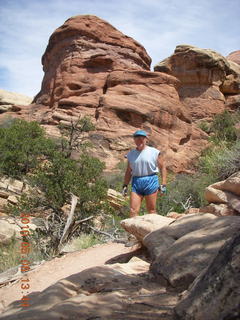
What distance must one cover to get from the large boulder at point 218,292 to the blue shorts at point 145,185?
2.81m

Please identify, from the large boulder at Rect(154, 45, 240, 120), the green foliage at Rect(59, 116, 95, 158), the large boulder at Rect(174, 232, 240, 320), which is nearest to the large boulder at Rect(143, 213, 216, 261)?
the large boulder at Rect(174, 232, 240, 320)

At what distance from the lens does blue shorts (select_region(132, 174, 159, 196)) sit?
14.7 ft

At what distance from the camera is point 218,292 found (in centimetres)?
142

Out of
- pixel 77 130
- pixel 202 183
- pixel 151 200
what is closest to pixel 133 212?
pixel 151 200

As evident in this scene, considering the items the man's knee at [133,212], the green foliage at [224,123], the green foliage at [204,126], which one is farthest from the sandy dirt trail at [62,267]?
the green foliage at [204,126]

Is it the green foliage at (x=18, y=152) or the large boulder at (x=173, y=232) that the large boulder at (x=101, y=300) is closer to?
the large boulder at (x=173, y=232)

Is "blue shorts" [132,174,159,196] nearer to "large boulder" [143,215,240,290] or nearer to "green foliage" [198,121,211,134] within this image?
"large boulder" [143,215,240,290]

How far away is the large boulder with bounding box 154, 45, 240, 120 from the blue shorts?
997 inches

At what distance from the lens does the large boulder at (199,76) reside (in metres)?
27.7

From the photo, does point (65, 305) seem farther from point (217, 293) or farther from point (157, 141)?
point (157, 141)

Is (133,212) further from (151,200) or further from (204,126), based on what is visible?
(204,126)

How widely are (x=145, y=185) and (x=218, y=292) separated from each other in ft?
10.1

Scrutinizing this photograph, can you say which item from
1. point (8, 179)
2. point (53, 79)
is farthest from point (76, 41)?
point (8, 179)

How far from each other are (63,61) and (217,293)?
26.8 meters
